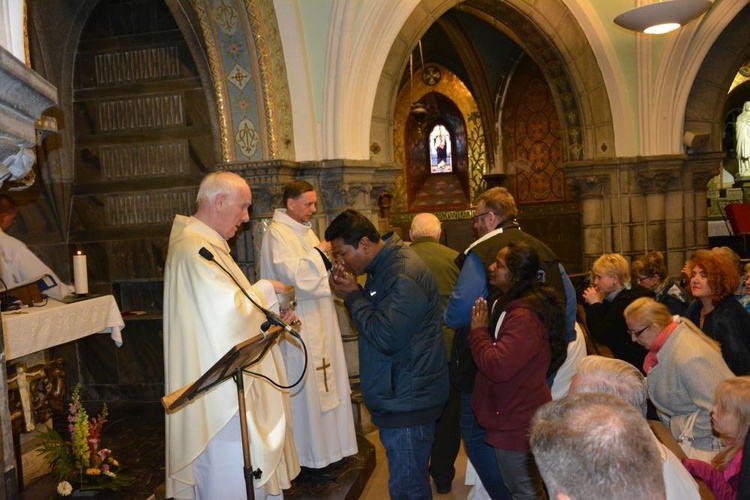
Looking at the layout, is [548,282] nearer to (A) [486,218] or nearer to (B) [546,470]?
(A) [486,218]

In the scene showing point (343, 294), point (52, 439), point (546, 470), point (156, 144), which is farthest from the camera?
point (156, 144)

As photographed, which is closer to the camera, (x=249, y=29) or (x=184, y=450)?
(x=184, y=450)

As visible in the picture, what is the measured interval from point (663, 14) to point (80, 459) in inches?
223

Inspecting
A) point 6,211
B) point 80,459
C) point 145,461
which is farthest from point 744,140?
point 80,459

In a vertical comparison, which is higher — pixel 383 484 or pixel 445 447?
pixel 445 447

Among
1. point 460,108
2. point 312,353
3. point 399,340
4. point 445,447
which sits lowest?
Result: point 445,447

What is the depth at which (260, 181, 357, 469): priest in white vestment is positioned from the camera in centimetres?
470

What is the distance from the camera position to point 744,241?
10.7m

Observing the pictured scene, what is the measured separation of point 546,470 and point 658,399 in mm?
2428

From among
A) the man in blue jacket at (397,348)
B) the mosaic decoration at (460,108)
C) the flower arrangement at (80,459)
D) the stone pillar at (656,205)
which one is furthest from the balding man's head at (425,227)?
the mosaic decoration at (460,108)

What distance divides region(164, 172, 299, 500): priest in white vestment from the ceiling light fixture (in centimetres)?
444

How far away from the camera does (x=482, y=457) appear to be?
13.4 ft

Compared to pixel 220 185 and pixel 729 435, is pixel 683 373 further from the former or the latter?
pixel 220 185

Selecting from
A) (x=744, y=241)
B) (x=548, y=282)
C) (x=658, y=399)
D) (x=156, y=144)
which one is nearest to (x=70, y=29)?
(x=156, y=144)
